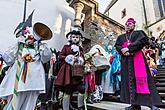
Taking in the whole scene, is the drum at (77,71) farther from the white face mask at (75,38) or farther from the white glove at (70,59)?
the white face mask at (75,38)

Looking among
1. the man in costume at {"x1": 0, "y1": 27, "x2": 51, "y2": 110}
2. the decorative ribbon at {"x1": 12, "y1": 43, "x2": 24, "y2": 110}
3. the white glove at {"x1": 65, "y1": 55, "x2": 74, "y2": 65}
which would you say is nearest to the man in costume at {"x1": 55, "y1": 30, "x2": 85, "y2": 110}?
the white glove at {"x1": 65, "y1": 55, "x2": 74, "y2": 65}

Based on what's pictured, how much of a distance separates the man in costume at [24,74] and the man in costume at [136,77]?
1110mm

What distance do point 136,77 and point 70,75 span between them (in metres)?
0.95

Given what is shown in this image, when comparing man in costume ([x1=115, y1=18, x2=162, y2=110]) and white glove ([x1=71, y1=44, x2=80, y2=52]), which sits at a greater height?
white glove ([x1=71, y1=44, x2=80, y2=52])

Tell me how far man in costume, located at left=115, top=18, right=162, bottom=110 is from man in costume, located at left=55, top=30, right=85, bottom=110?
65cm

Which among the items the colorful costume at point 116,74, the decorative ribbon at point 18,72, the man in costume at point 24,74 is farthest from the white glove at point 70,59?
the colorful costume at point 116,74

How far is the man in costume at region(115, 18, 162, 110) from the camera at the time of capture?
220cm

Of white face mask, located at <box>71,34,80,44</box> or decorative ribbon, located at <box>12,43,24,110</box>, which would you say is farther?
white face mask, located at <box>71,34,80,44</box>

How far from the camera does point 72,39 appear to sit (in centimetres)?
296

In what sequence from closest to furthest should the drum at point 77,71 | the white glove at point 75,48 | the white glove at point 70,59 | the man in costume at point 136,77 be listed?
the man in costume at point 136,77 < the drum at point 77,71 < the white glove at point 70,59 < the white glove at point 75,48

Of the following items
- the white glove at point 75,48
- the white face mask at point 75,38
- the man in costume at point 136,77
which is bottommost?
the man in costume at point 136,77

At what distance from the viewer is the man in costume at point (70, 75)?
262 centimetres

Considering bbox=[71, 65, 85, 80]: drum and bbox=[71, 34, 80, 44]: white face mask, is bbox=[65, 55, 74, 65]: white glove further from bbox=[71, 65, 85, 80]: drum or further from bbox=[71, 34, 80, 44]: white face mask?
bbox=[71, 34, 80, 44]: white face mask

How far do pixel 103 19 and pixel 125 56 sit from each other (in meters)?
5.21
